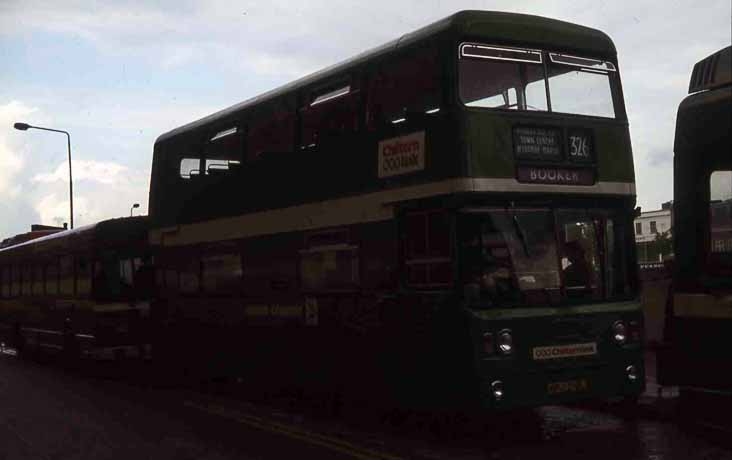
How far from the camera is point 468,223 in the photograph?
32.4ft

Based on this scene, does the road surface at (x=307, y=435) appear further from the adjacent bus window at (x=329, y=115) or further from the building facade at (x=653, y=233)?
the building facade at (x=653, y=233)

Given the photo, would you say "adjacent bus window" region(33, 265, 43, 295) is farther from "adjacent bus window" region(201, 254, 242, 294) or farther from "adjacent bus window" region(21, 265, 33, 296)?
"adjacent bus window" region(201, 254, 242, 294)

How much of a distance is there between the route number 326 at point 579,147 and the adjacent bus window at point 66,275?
12953 millimetres

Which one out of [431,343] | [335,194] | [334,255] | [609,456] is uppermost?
[335,194]

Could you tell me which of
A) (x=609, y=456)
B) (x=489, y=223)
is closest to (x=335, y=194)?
(x=489, y=223)

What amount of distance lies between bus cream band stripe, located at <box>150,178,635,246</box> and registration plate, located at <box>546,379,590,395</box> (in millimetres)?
1954

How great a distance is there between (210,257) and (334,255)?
3.96 metres

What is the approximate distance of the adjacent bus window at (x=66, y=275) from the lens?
20.3m

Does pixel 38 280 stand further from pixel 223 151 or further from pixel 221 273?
pixel 223 151

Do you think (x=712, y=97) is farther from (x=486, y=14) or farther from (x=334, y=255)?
(x=334, y=255)

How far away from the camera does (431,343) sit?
1023 centimetres

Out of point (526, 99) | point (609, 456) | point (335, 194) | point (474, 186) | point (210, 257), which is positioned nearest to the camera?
point (609, 456)

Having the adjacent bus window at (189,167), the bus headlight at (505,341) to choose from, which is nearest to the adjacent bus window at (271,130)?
the adjacent bus window at (189,167)

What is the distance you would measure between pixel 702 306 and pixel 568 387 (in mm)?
1847
